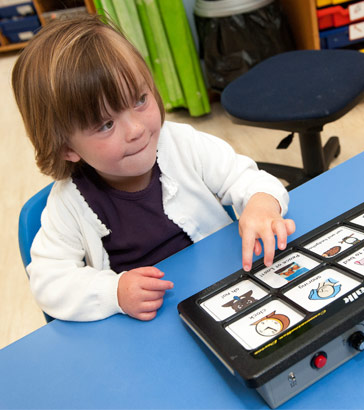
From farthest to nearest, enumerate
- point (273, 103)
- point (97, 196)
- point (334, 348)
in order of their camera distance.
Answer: point (273, 103) < point (97, 196) < point (334, 348)

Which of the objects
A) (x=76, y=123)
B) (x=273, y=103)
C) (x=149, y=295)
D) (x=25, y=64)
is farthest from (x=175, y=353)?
(x=273, y=103)

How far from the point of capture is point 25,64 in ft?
2.14

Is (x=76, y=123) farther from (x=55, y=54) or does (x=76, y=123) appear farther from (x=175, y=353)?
(x=175, y=353)

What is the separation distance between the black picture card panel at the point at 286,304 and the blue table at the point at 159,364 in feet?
0.14

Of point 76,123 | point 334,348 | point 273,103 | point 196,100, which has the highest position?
point 76,123

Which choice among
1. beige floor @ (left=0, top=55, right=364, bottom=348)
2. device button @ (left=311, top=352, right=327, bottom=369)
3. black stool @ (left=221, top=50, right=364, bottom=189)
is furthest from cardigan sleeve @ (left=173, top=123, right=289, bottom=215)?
beige floor @ (left=0, top=55, right=364, bottom=348)

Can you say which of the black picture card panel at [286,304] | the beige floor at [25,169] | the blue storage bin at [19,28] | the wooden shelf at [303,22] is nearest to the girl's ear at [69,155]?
the black picture card panel at [286,304]

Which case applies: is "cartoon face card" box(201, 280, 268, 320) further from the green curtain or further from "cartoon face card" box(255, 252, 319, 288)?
the green curtain

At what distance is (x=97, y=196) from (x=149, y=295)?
0.28 meters

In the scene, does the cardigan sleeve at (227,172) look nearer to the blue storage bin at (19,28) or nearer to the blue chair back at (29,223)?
the blue chair back at (29,223)

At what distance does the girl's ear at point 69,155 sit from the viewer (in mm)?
716

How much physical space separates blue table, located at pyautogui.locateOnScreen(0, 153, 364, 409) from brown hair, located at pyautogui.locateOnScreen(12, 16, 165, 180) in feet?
0.84

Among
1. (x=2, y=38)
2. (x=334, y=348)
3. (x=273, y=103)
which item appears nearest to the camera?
(x=334, y=348)

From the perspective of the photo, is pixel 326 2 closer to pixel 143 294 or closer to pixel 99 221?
pixel 99 221
